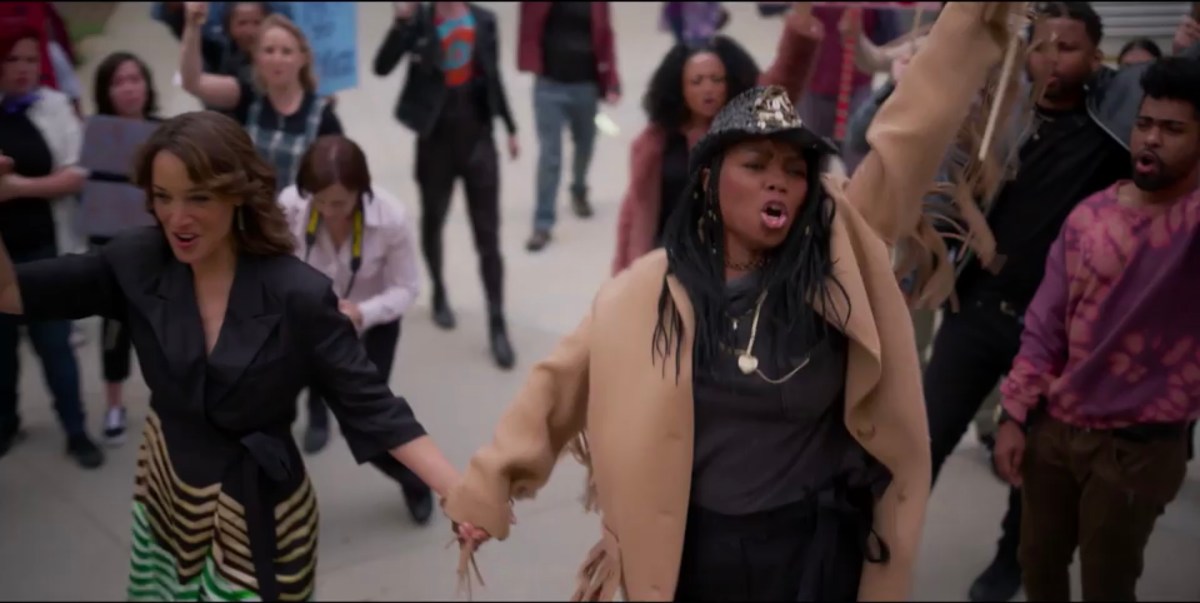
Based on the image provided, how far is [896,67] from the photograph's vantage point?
9.60 feet

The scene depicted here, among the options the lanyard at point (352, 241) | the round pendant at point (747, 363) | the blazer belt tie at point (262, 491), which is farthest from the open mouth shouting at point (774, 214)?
the lanyard at point (352, 241)

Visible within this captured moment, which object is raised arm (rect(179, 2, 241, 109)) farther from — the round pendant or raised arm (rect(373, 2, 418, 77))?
the round pendant

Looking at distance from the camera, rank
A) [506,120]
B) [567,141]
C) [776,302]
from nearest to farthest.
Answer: [776,302]
[506,120]
[567,141]

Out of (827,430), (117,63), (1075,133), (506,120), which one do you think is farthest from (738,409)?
(506,120)

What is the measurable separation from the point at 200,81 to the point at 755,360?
2.18 metres

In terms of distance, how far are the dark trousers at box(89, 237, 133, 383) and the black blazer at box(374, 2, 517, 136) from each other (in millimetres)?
1458

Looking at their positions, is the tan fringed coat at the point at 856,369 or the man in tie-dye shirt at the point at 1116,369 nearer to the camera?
the tan fringed coat at the point at 856,369

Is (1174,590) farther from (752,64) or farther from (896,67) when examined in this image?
(752,64)

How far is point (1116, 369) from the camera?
7.50 ft

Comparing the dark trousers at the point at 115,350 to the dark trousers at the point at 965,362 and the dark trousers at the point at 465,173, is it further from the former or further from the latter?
the dark trousers at the point at 965,362

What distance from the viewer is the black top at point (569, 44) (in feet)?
20.1

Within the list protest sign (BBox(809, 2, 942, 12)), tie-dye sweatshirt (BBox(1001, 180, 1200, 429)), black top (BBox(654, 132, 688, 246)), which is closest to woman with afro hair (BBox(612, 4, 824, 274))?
black top (BBox(654, 132, 688, 246))

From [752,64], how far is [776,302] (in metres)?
1.86

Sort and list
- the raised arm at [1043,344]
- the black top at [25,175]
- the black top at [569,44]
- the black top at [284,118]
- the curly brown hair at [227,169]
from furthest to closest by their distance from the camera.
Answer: the black top at [569,44] < the black top at [284,118] < the black top at [25,175] < the raised arm at [1043,344] < the curly brown hair at [227,169]
